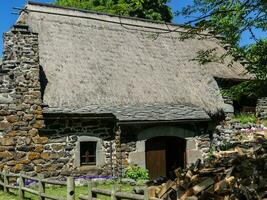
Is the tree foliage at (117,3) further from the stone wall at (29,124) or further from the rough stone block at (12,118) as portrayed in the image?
the rough stone block at (12,118)

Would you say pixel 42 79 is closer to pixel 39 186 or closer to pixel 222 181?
pixel 39 186

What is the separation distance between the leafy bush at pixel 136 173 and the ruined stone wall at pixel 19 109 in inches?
115

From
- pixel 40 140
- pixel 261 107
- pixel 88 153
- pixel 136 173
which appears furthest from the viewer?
pixel 261 107

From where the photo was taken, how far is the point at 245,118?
1781 centimetres

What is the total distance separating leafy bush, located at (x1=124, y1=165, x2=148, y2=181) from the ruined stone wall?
9.61 feet

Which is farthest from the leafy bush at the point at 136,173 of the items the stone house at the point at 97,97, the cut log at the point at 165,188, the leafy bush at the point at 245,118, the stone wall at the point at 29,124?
the cut log at the point at 165,188

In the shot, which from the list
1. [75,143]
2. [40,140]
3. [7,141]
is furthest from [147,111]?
[7,141]

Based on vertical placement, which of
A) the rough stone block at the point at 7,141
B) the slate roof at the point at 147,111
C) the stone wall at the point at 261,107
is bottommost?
the rough stone block at the point at 7,141

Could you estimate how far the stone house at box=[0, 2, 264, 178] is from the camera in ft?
43.0

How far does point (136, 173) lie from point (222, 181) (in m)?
6.54

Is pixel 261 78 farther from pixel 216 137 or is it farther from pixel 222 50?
pixel 222 50

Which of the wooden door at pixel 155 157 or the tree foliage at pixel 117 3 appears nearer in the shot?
the wooden door at pixel 155 157

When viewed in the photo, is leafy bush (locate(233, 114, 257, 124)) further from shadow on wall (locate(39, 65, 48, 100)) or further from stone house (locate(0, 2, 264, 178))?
shadow on wall (locate(39, 65, 48, 100))

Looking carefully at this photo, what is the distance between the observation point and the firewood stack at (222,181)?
7.35 metres
